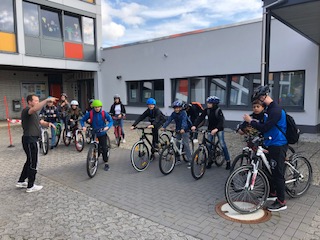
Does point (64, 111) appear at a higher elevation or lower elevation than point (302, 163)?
higher

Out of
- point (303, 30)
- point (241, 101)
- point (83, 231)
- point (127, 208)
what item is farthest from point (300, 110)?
point (83, 231)

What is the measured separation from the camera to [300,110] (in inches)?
390

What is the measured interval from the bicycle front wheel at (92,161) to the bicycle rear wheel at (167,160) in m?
1.42

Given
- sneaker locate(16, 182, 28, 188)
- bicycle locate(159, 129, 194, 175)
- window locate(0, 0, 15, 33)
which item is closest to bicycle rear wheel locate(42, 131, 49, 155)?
sneaker locate(16, 182, 28, 188)

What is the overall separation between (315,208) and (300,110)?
670 cm

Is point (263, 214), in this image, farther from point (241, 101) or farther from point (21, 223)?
point (241, 101)

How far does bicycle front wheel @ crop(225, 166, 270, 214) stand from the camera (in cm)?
387

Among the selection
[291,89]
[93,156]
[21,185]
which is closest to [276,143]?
[93,156]

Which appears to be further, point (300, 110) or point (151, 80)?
point (151, 80)

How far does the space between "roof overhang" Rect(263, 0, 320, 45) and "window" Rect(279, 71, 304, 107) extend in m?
2.06

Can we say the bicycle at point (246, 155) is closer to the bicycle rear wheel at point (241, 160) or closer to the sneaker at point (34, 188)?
the bicycle rear wheel at point (241, 160)

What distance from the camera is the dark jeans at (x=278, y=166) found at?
3.93 metres

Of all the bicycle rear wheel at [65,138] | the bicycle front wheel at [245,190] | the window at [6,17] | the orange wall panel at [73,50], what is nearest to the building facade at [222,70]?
the orange wall panel at [73,50]

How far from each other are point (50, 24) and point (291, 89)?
1282 cm
